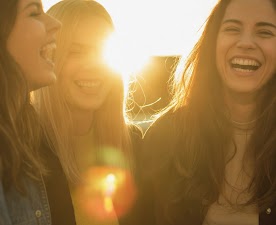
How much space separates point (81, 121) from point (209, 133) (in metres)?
1.03

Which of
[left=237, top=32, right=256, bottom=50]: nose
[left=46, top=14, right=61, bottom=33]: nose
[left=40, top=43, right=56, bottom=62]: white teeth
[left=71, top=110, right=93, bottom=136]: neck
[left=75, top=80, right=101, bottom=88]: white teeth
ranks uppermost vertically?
[left=46, top=14, right=61, bottom=33]: nose

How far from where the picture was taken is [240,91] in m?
3.41

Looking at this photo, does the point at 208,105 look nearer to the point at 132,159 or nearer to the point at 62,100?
the point at 132,159

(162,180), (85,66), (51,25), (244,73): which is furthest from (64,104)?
(244,73)

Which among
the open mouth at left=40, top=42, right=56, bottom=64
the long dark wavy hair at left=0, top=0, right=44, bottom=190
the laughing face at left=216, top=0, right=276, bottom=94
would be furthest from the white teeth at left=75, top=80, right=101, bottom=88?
the laughing face at left=216, top=0, right=276, bottom=94

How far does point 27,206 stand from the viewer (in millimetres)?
2664

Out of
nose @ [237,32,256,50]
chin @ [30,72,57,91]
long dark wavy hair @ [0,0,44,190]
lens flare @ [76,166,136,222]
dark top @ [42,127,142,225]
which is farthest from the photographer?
nose @ [237,32,256,50]

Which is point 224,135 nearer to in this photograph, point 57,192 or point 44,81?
point 57,192

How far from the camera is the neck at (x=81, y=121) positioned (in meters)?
3.54

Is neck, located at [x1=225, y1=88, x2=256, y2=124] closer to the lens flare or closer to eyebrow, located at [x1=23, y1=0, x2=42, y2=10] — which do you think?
the lens flare

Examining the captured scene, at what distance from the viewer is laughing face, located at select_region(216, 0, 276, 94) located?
3375 mm

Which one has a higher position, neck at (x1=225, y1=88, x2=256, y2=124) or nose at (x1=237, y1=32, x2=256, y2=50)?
nose at (x1=237, y1=32, x2=256, y2=50)

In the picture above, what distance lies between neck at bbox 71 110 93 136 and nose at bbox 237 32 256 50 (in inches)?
51.6

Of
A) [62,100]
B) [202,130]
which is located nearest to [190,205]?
[202,130]
